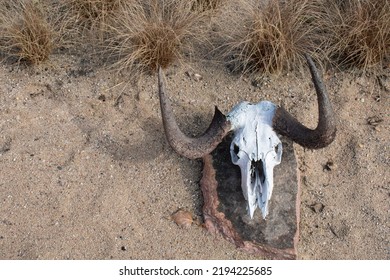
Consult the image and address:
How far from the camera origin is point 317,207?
4082mm

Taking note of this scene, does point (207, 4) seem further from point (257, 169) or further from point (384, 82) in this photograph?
→ point (257, 169)

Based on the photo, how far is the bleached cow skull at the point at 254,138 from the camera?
3.56 m

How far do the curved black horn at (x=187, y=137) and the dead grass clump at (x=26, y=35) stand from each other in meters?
1.51

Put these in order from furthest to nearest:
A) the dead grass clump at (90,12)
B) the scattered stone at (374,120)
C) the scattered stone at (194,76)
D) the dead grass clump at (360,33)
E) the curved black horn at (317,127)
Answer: the dead grass clump at (90,12), the scattered stone at (194,76), the dead grass clump at (360,33), the scattered stone at (374,120), the curved black horn at (317,127)

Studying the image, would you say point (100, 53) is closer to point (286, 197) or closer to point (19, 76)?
point (19, 76)

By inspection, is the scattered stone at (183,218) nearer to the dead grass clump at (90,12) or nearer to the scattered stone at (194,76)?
the scattered stone at (194,76)

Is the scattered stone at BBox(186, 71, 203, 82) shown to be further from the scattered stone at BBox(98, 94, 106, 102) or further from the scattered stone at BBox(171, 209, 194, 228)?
the scattered stone at BBox(171, 209, 194, 228)

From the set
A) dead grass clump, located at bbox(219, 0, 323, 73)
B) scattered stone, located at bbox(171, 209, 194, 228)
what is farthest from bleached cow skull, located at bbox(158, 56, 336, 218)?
dead grass clump, located at bbox(219, 0, 323, 73)

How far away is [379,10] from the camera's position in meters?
4.62

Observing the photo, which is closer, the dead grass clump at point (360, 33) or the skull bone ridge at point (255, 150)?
the skull bone ridge at point (255, 150)

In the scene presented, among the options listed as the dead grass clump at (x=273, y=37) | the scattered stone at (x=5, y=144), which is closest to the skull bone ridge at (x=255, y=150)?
the dead grass clump at (x=273, y=37)

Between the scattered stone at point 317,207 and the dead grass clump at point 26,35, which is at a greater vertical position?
the dead grass clump at point 26,35

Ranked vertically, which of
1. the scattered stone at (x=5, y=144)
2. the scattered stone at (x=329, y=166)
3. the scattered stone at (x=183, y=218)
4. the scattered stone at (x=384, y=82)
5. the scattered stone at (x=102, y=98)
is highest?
the scattered stone at (x=384, y=82)

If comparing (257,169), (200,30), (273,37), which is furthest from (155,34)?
(257,169)
